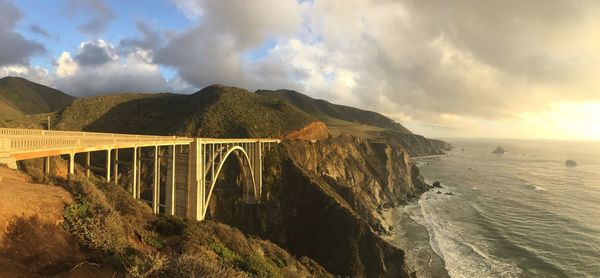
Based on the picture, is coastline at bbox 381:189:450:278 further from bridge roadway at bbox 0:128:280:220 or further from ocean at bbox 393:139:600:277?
bridge roadway at bbox 0:128:280:220

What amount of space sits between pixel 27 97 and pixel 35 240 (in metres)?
184

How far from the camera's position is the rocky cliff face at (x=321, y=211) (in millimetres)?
37406

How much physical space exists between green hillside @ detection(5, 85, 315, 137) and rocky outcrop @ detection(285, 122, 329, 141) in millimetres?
1698

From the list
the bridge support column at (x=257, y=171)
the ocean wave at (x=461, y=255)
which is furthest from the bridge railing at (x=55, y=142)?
the ocean wave at (x=461, y=255)

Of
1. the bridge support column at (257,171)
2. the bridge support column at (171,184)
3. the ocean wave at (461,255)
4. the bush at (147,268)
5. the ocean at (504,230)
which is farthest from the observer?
the bridge support column at (257,171)

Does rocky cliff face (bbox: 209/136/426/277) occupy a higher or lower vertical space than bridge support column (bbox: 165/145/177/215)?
lower

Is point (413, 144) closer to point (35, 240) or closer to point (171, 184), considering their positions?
point (171, 184)

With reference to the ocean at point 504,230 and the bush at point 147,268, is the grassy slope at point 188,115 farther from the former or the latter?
the bush at point 147,268

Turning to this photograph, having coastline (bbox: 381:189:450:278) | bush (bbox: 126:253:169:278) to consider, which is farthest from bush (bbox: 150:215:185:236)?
coastline (bbox: 381:189:450:278)

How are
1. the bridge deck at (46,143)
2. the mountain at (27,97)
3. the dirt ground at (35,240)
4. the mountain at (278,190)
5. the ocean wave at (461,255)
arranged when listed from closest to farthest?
1. the dirt ground at (35,240)
2. the bridge deck at (46,143)
3. the mountain at (278,190)
4. the ocean wave at (461,255)
5. the mountain at (27,97)

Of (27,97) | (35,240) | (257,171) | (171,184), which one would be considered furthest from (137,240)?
(27,97)

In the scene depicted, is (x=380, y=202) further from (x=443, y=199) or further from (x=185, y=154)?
(x=185, y=154)

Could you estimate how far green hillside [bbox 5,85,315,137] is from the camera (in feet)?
235

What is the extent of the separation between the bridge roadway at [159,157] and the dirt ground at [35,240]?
3.36 meters
